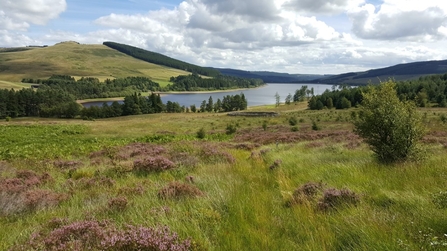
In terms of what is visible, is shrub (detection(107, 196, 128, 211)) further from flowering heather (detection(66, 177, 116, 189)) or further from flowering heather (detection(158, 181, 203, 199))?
flowering heather (detection(66, 177, 116, 189))

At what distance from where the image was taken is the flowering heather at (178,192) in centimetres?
608

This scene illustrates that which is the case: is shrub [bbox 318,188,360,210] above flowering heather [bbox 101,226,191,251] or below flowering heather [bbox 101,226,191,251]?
below

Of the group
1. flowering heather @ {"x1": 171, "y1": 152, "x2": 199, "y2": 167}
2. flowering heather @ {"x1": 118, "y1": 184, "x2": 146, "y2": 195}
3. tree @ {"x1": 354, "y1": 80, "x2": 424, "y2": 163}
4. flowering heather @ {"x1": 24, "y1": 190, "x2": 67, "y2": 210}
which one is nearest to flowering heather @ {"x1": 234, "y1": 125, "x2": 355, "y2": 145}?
tree @ {"x1": 354, "y1": 80, "x2": 424, "y2": 163}

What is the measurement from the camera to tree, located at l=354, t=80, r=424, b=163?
9.39 metres

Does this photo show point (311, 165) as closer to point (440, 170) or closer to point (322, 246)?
point (440, 170)

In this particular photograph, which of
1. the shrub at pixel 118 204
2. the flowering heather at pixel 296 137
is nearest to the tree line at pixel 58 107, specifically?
the flowering heather at pixel 296 137

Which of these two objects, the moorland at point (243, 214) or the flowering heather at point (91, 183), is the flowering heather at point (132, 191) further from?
the flowering heather at point (91, 183)

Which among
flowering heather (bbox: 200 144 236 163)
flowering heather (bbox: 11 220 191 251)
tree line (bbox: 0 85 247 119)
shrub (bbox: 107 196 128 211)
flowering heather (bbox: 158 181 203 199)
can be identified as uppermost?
flowering heather (bbox: 11 220 191 251)

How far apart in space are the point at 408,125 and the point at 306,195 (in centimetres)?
585

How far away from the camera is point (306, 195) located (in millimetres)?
5996

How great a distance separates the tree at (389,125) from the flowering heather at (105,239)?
27.3 feet

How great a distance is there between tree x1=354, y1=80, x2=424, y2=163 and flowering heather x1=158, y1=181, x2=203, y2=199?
22.1 feet

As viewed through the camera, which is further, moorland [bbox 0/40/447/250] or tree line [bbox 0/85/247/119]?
tree line [bbox 0/85/247/119]

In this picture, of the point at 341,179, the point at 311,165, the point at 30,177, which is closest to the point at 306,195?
the point at 341,179
